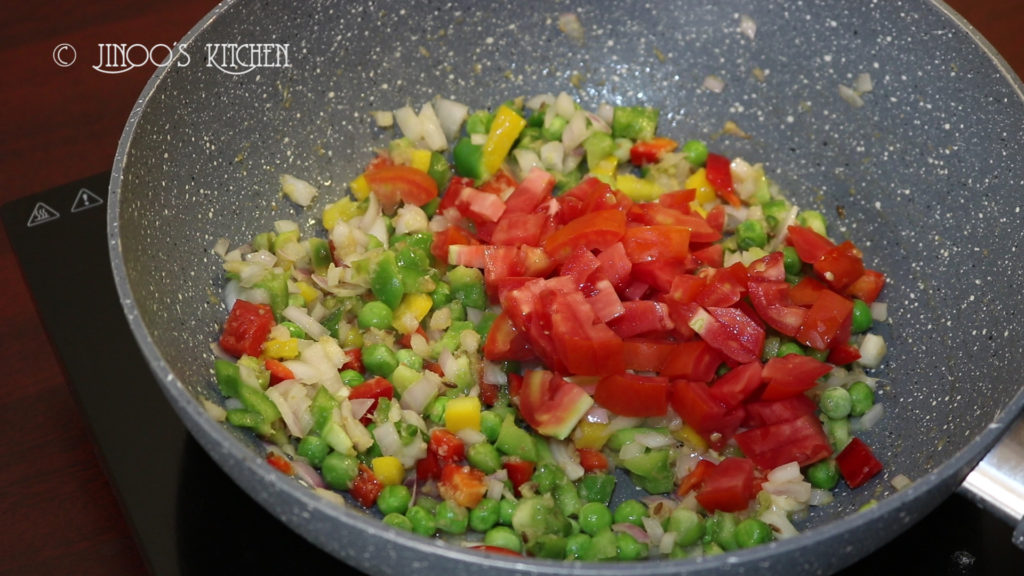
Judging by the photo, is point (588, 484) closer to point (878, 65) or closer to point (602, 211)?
point (602, 211)

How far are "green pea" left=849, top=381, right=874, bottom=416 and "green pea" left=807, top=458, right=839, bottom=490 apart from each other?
13cm

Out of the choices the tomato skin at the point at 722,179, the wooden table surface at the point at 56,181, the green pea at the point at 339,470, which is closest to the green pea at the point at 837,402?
the tomato skin at the point at 722,179

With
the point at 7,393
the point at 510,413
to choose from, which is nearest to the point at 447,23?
the point at 510,413

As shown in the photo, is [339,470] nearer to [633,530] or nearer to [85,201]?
[633,530]

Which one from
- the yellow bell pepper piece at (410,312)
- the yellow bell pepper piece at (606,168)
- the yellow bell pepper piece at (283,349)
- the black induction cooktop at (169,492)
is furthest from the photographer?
the yellow bell pepper piece at (606,168)

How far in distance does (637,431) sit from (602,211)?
0.44 m

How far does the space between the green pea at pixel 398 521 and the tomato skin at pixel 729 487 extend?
510 mm

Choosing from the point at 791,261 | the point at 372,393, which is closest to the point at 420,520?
the point at 372,393

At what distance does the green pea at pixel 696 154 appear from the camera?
219 centimetres

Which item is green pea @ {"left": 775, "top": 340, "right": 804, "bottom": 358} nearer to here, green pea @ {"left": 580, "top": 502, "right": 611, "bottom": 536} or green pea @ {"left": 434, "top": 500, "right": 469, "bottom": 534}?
green pea @ {"left": 580, "top": 502, "right": 611, "bottom": 536}

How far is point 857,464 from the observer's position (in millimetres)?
1765

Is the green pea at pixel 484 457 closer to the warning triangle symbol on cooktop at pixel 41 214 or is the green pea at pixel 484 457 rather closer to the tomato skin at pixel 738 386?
the tomato skin at pixel 738 386

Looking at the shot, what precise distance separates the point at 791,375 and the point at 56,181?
5.79 feet

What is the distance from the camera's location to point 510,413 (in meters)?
1.81
